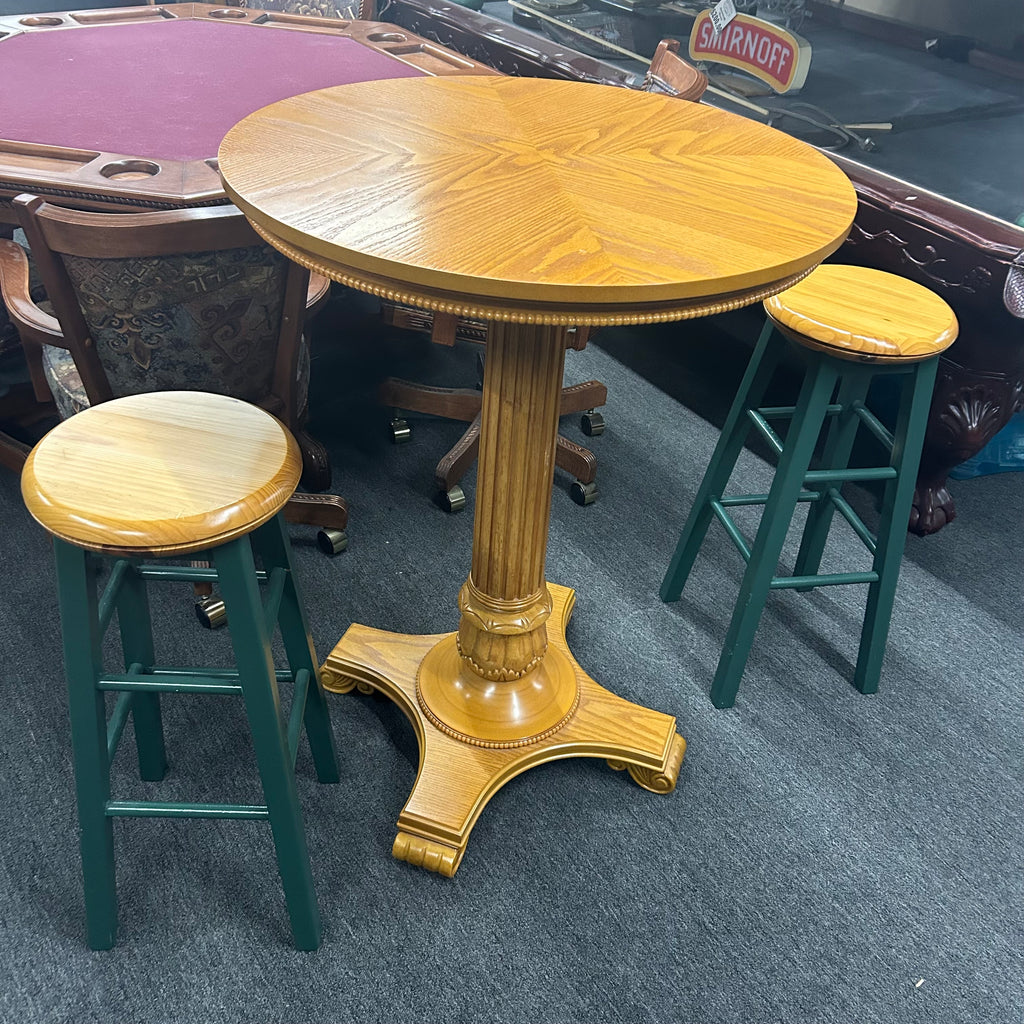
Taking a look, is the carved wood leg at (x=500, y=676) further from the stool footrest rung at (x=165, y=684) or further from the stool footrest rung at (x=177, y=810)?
the stool footrest rung at (x=165, y=684)

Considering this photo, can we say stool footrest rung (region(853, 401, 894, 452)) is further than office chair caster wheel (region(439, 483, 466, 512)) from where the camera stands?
No

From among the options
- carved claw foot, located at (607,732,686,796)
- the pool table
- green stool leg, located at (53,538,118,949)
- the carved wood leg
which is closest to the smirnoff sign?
the pool table

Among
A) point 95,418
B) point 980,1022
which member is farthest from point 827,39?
point 980,1022

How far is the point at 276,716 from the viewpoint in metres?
1.14

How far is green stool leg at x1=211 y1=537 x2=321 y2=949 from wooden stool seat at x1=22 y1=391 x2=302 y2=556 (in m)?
0.06

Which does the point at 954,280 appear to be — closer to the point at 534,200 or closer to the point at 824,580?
the point at 824,580

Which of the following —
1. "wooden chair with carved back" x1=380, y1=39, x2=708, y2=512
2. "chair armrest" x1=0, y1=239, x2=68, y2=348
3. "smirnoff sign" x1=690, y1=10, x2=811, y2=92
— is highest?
"smirnoff sign" x1=690, y1=10, x2=811, y2=92

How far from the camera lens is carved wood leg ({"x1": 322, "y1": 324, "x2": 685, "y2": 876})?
1.32 metres

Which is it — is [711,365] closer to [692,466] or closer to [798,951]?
[692,466]

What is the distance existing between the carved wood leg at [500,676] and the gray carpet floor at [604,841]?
0.08m

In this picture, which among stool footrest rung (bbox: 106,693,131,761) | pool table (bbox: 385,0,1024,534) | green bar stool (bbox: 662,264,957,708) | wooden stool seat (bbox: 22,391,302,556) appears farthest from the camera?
pool table (bbox: 385,0,1024,534)

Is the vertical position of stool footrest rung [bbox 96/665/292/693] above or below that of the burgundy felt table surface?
below

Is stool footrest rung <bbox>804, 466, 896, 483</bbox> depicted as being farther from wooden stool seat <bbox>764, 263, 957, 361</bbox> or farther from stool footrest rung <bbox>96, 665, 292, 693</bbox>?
stool footrest rung <bbox>96, 665, 292, 693</bbox>

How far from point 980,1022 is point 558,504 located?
4.58 feet
